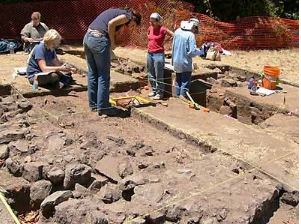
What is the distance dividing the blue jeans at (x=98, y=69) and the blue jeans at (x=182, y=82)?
151 centimetres

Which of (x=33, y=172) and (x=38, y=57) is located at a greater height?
(x=38, y=57)

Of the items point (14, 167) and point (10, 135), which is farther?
point (10, 135)

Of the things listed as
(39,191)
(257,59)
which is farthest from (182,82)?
(257,59)

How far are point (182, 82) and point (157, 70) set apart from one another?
484 mm

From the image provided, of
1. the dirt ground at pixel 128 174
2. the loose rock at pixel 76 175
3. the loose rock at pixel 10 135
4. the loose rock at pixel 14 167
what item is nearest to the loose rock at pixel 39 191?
the dirt ground at pixel 128 174

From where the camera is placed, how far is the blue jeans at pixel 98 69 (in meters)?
6.56

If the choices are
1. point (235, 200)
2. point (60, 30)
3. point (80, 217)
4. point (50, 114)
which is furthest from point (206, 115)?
point (60, 30)

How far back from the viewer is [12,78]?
340 inches

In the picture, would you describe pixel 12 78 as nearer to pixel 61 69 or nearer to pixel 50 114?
pixel 61 69

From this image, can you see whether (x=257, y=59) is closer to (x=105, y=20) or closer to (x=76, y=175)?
(x=105, y=20)

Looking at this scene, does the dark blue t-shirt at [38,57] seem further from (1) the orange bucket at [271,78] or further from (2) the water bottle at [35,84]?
(1) the orange bucket at [271,78]

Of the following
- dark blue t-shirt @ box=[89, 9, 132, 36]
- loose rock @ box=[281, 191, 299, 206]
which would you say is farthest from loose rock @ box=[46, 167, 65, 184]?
dark blue t-shirt @ box=[89, 9, 132, 36]

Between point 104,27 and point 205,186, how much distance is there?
121 inches

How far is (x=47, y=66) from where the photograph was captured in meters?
7.78
